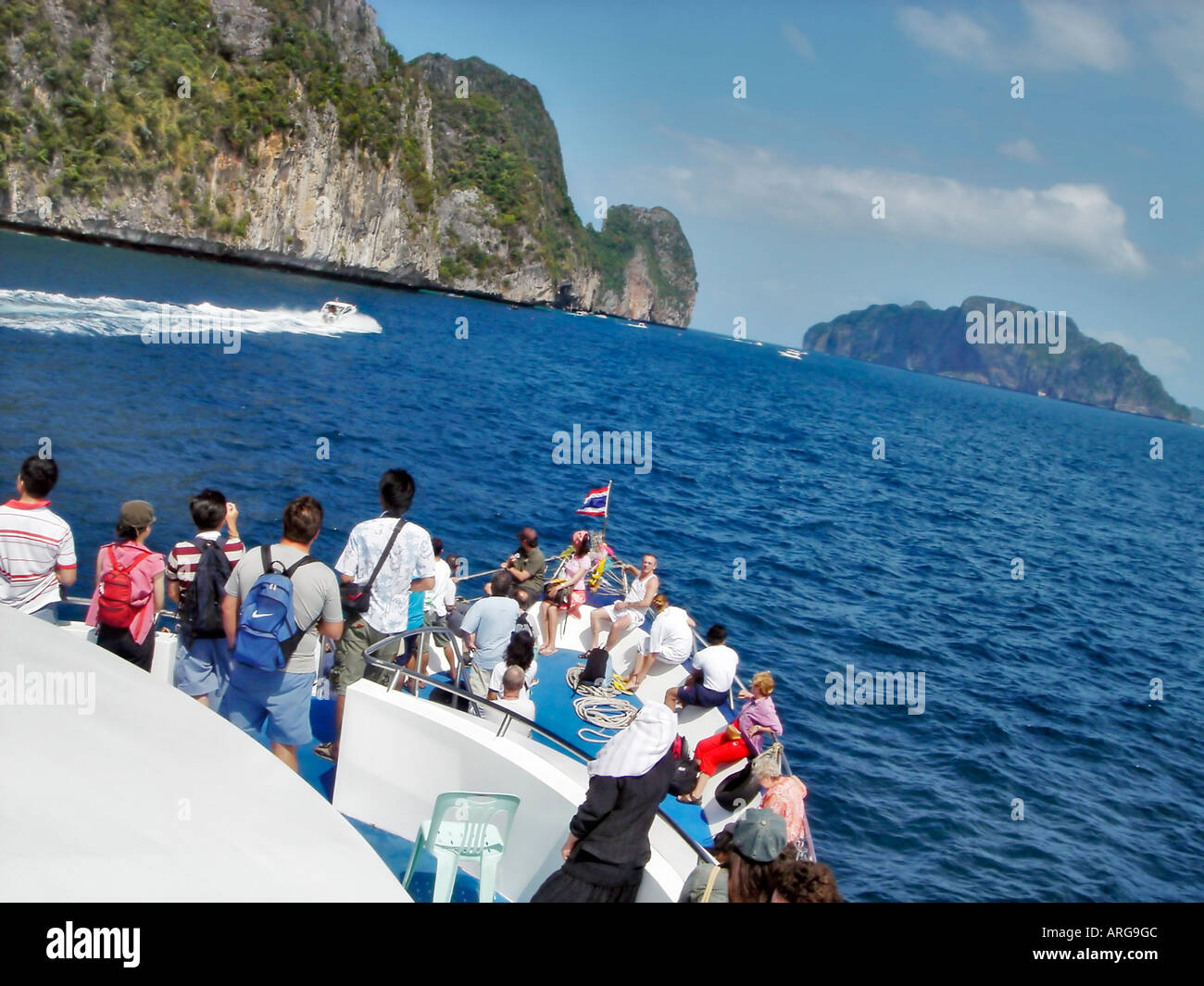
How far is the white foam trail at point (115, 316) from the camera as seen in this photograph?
33.8 metres

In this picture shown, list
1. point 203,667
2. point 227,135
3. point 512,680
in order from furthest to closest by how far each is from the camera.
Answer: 1. point 227,135
2. point 512,680
3. point 203,667

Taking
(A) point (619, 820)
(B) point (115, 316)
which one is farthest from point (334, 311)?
(A) point (619, 820)

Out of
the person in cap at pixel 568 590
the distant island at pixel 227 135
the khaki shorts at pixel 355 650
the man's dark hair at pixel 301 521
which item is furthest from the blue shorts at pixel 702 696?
the distant island at pixel 227 135

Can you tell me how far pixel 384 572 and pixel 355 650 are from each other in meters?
0.72

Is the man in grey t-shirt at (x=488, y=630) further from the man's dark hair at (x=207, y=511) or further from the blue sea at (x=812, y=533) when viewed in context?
the blue sea at (x=812, y=533)

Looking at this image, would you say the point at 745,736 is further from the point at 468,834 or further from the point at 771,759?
the point at 468,834

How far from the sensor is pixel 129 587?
5.53m

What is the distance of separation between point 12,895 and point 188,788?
65cm

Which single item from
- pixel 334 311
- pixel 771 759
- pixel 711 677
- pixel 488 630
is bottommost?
pixel 771 759

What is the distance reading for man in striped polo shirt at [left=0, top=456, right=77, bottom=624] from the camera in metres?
5.46

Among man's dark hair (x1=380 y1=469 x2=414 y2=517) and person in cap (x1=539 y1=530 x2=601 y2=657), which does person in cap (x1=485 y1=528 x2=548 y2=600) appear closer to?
person in cap (x1=539 y1=530 x2=601 y2=657)

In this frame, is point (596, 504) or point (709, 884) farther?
point (596, 504)

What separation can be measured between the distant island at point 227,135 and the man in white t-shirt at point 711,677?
7770cm
